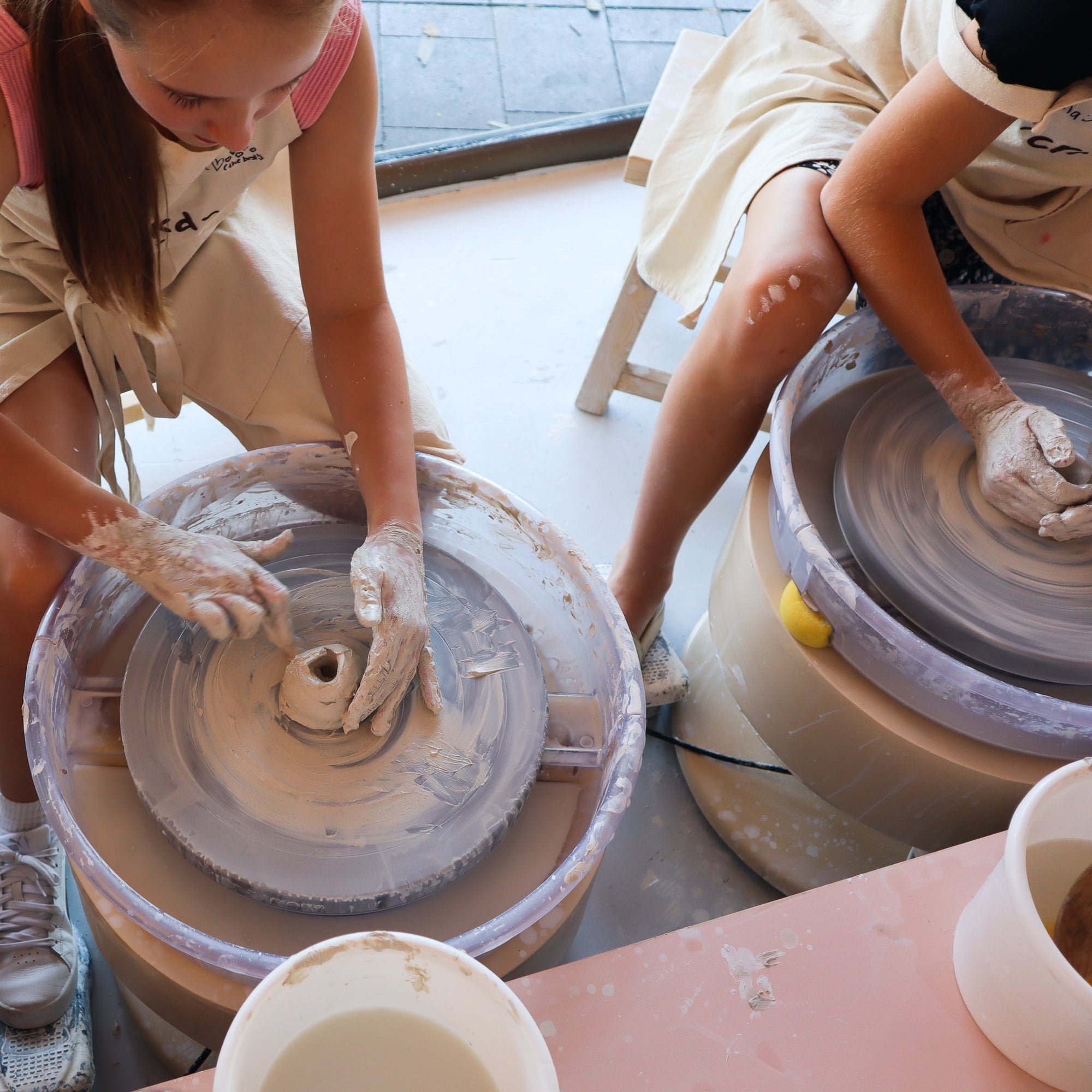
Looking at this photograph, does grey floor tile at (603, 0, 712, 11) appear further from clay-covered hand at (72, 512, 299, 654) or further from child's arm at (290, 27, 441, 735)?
clay-covered hand at (72, 512, 299, 654)

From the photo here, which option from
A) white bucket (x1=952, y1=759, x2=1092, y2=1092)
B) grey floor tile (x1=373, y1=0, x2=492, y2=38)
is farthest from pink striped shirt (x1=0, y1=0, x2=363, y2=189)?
grey floor tile (x1=373, y1=0, x2=492, y2=38)

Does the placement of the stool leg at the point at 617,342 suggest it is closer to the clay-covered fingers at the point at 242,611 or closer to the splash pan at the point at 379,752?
the splash pan at the point at 379,752

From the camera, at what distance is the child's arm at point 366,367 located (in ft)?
3.55

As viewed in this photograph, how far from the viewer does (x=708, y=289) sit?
4.80 feet

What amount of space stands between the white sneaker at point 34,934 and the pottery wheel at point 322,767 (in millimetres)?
378

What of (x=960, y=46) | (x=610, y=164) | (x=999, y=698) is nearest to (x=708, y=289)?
(x=960, y=46)

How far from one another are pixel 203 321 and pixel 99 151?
0.31m

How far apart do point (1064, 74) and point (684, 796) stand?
3.79 feet

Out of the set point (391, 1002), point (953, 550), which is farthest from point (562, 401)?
point (391, 1002)

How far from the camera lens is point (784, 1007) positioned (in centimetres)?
76

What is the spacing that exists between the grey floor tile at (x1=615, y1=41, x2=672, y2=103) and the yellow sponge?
83.1 inches

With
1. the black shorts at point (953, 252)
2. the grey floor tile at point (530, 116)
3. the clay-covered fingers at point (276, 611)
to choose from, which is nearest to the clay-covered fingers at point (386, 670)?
the clay-covered fingers at point (276, 611)

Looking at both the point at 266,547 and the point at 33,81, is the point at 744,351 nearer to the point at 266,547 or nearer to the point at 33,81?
the point at 266,547

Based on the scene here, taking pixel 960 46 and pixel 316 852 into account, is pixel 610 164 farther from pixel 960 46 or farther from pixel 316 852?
pixel 316 852
